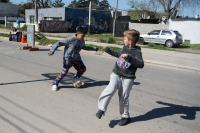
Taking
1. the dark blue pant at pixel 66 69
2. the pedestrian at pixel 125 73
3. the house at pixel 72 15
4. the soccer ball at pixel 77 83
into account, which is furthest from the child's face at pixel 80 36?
the house at pixel 72 15

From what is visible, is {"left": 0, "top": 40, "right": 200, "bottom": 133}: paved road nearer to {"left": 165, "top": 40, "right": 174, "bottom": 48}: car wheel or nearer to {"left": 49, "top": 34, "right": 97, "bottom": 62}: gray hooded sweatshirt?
{"left": 49, "top": 34, "right": 97, "bottom": 62}: gray hooded sweatshirt

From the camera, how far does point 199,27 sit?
22641 mm

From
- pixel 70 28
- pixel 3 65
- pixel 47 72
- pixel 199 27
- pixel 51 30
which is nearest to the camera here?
pixel 47 72

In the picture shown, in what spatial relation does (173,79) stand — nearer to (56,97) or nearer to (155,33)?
(56,97)

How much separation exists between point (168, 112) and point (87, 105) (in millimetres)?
1698

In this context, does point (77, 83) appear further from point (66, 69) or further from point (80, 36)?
point (80, 36)

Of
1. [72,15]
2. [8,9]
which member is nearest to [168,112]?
[72,15]

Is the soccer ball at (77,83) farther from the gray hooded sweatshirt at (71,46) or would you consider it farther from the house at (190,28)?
the house at (190,28)

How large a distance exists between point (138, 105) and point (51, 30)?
92.1 feet

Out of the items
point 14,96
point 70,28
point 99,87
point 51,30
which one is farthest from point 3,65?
point 70,28

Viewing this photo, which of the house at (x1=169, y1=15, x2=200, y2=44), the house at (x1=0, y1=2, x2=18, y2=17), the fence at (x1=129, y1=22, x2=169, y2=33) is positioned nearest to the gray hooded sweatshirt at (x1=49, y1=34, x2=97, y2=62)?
the house at (x1=169, y1=15, x2=200, y2=44)

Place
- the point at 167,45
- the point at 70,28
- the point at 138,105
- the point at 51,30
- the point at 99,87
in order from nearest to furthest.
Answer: the point at 138,105
the point at 99,87
the point at 167,45
the point at 51,30
the point at 70,28

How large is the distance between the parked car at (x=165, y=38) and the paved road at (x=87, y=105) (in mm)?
10530

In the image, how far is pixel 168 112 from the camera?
423 centimetres
